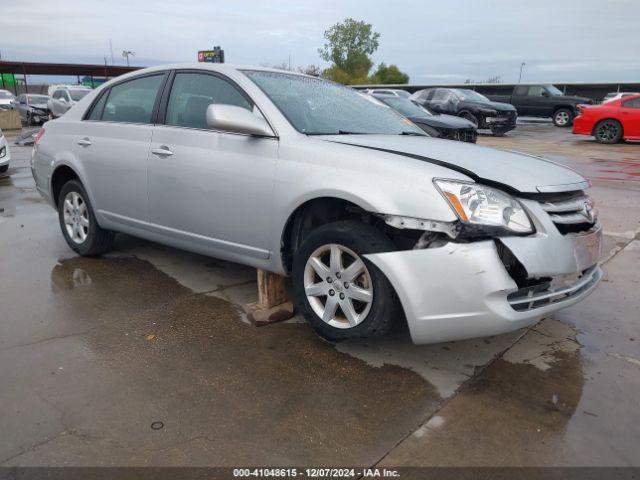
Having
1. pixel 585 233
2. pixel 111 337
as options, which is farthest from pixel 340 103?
pixel 111 337

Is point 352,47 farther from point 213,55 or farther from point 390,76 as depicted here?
point 213,55

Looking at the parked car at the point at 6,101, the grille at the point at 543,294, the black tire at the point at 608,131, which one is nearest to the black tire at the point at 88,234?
the grille at the point at 543,294

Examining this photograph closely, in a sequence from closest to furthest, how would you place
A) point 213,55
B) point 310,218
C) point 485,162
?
point 485,162 < point 310,218 < point 213,55

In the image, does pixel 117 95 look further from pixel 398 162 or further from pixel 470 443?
pixel 470 443

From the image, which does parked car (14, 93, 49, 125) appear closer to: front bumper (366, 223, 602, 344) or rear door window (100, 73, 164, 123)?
rear door window (100, 73, 164, 123)

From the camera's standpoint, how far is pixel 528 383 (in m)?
2.82

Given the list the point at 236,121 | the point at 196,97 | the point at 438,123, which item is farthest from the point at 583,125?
the point at 236,121

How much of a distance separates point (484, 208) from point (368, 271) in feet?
2.20

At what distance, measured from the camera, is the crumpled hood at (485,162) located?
108 inches

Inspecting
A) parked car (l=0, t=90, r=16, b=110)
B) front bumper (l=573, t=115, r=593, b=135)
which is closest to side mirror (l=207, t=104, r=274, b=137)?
front bumper (l=573, t=115, r=593, b=135)

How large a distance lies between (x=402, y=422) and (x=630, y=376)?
1.37 metres

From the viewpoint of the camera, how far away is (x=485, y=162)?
2.95 meters

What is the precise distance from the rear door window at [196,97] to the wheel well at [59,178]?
1412 mm

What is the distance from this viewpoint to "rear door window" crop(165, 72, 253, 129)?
11.9 ft
